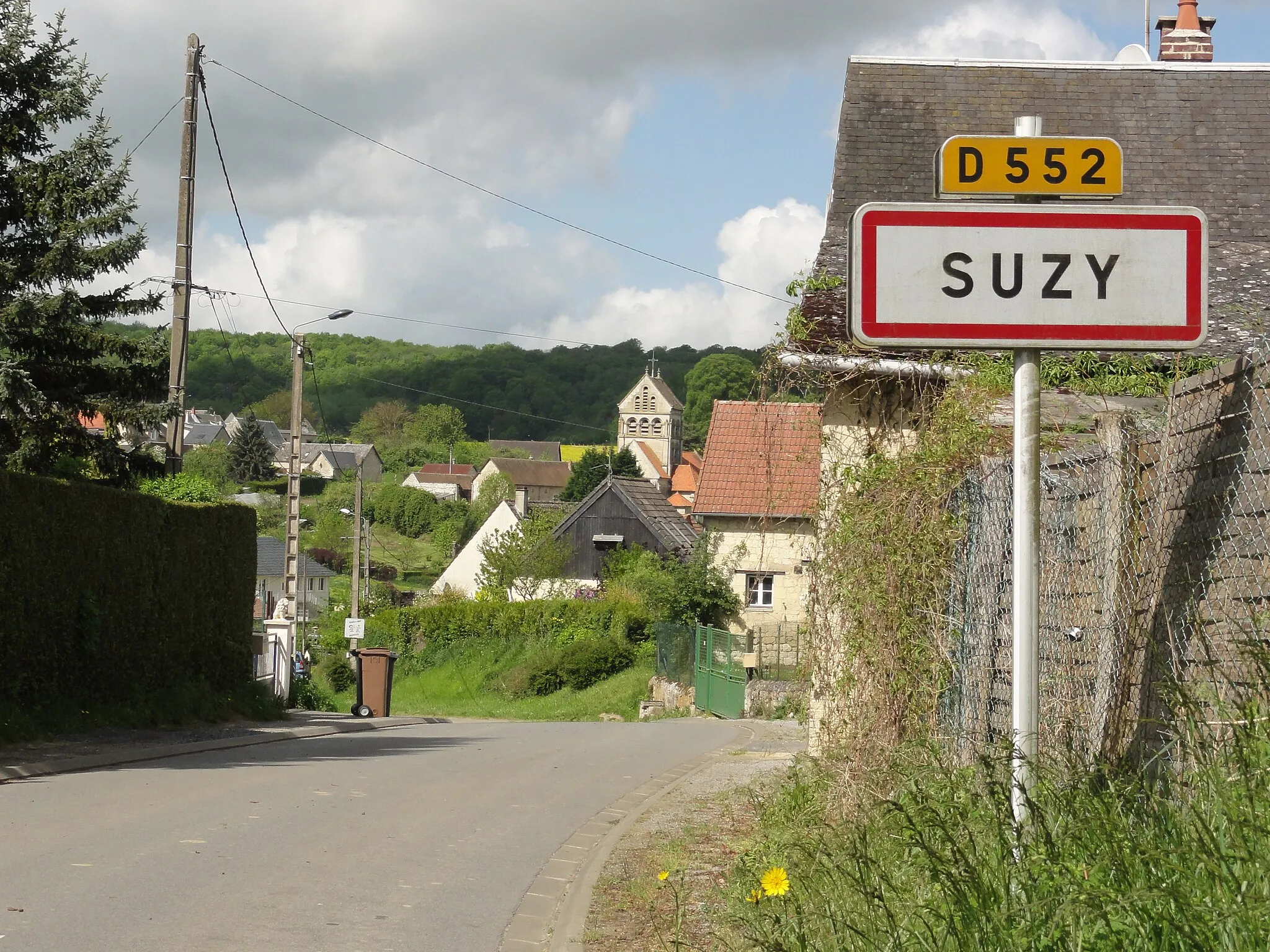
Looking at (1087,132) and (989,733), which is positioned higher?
(1087,132)

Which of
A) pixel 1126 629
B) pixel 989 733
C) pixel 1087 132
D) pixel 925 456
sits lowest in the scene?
pixel 989 733

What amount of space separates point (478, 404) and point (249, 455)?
2780cm

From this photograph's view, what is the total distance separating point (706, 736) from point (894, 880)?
1803 cm

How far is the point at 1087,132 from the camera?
13508 mm

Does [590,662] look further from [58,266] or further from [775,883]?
[775,883]

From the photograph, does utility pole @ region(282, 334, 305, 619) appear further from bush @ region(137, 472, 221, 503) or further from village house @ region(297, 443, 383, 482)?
village house @ region(297, 443, 383, 482)

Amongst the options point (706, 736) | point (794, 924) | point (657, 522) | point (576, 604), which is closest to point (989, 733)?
point (794, 924)

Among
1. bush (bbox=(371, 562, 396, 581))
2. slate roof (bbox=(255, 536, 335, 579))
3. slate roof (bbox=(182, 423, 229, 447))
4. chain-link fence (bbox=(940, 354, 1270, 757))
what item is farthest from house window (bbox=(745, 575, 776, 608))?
slate roof (bbox=(182, 423, 229, 447))

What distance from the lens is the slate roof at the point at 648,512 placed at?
177 feet

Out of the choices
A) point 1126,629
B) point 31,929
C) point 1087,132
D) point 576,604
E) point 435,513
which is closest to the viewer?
point 1126,629

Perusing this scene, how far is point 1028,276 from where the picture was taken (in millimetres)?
3926

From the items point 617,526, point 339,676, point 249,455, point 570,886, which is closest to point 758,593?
point 339,676

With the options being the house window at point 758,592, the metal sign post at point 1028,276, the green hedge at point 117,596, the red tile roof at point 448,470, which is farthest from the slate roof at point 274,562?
the metal sign post at point 1028,276

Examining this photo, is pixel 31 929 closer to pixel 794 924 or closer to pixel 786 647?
pixel 794 924
